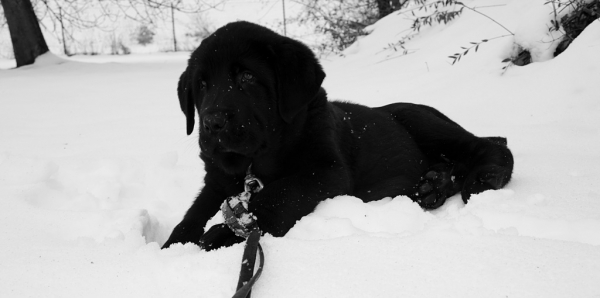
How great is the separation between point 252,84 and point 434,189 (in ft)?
3.70

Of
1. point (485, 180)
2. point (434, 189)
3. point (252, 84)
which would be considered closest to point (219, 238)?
point (252, 84)

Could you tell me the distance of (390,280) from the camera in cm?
155

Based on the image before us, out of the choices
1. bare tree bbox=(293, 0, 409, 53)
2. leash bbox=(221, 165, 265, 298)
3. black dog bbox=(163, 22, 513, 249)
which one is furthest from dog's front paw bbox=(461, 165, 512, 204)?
bare tree bbox=(293, 0, 409, 53)

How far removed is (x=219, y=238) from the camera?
7.02 feet

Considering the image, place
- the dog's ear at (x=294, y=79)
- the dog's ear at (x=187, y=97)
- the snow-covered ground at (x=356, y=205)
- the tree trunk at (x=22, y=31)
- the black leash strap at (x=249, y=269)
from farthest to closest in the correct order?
the tree trunk at (x=22, y=31), the dog's ear at (x=187, y=97), the dog's ear at (x=294, y=79), the snow-covered ground at (x=356, y=205), the black leash strap at (x=249, y=269)

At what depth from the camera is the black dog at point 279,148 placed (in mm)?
2268

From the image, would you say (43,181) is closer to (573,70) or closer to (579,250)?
(579,250)

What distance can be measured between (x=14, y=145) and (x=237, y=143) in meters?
2.58

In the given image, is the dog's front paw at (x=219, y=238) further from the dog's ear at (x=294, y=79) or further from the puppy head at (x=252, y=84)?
the dog's ear at (x=294, y=79)

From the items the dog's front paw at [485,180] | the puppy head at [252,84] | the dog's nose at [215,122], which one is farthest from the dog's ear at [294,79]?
the dog's front paw at [485,180]

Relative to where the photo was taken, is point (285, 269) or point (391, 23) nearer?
point (285, 269)

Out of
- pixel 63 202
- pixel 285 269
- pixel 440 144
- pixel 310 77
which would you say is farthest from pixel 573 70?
pixel 63 202

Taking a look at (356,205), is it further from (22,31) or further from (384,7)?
(22,31)

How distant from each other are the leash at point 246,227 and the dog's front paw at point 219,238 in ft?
0.13
